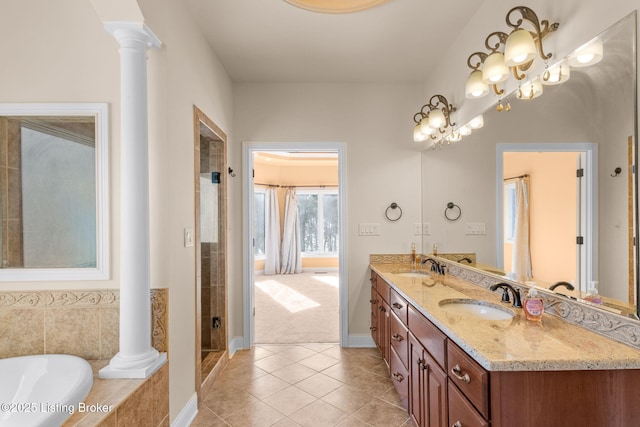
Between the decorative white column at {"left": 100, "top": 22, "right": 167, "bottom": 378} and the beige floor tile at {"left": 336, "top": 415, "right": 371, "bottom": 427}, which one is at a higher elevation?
the decorative white column at {"left": 100, "top": 22, "right": 167, "bottom": 378}

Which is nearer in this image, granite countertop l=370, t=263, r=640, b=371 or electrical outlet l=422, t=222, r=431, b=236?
granite countertop l=370, t=263, r=640, b=371

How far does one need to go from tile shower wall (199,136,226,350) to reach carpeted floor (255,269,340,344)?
650 millimetres

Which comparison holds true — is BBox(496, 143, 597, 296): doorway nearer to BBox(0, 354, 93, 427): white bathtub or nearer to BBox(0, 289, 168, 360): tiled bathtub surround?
BBox(0, 289, 168, 360): tiled bathtub surround

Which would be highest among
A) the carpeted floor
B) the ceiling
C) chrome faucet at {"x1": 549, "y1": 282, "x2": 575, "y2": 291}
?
the ceiling

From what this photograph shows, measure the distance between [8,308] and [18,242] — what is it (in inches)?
14.2

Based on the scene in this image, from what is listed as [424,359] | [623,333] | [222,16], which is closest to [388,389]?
[424,359]

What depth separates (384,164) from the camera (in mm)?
3268

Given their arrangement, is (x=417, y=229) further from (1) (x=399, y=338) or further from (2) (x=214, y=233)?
(2) (x=214, y=233)

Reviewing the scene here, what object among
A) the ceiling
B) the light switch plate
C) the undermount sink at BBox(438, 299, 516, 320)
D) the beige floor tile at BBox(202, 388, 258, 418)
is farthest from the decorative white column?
the undermount sink at BBox(438, 299, 516, 320)

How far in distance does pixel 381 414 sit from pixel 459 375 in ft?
3.67

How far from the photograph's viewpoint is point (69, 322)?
1.76 metres

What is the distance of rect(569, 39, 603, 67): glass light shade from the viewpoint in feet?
4.10

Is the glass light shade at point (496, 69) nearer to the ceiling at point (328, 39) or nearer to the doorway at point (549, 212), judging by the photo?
the doorway at point (549, 212)

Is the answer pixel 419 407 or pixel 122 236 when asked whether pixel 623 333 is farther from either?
pixel 122 236
